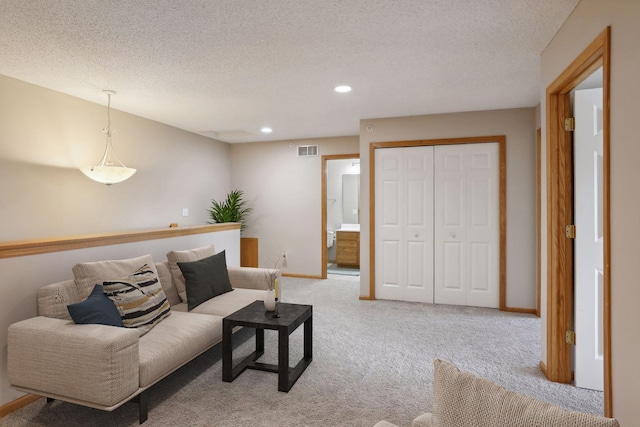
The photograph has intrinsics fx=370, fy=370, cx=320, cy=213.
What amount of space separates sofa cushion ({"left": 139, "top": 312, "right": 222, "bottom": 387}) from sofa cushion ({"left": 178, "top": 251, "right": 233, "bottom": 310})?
296 millimetres

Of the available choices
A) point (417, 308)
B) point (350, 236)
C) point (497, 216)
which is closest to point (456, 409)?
point (417, 308)

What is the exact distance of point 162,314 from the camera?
2.79 m

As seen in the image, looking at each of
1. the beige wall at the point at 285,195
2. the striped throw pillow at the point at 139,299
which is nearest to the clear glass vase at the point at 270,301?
the striped throw pillow at the point at 139,299

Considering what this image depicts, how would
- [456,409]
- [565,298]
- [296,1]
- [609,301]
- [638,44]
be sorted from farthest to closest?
[565,298]
[296,1]
[609,301]
[638,44]
[456,409]

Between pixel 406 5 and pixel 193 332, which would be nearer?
pixel 406 5

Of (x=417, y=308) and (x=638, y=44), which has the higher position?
(x=638, y=44)

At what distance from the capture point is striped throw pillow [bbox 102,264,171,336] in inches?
98.6

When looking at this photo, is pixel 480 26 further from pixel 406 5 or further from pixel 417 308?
pixel 417 308

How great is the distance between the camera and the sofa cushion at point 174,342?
224cm

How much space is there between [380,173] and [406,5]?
2863mm

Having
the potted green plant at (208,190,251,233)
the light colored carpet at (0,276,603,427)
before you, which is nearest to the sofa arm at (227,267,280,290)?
the light colored carpet at (0,276,603,427)

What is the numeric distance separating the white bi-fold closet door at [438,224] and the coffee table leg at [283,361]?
8.50 feet

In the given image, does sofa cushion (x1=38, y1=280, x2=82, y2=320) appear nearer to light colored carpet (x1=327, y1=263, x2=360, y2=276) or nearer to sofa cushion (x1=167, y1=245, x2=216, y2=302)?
sofa cushion (x1=167, y1=245, x2=216, y2=302)

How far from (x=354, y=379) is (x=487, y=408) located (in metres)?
1.99
